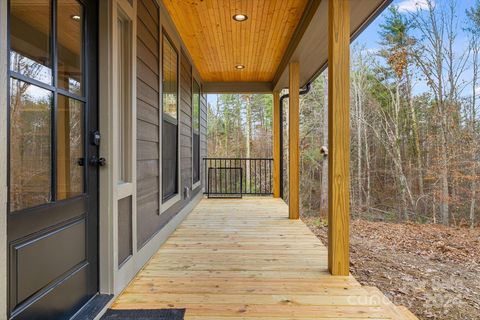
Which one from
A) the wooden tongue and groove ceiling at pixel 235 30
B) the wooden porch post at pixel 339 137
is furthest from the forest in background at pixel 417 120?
the wooden porch post at pixel 339 137

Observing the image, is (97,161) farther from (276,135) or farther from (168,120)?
(276,135)

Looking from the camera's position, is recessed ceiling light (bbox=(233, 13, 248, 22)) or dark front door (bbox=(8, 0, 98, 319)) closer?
dark front door (bbox=(8, 0, 98, 319))

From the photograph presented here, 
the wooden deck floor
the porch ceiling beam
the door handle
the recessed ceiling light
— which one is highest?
the recessed ceiling light

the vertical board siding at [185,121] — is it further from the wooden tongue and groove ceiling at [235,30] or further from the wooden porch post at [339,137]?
the wooden porch post at [339,137]

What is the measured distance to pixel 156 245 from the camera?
9.86ft

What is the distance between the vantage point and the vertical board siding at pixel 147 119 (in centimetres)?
253

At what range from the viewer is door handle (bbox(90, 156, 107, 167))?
5.97 ft

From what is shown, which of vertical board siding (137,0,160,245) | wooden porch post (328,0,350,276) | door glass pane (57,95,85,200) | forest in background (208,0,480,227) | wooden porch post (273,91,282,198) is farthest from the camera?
forest in background (208,0,480,227)

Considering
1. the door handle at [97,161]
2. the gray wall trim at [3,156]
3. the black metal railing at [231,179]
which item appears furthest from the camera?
the black metal railing at [231,179]

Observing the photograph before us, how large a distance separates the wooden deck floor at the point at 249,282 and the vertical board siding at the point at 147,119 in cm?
43

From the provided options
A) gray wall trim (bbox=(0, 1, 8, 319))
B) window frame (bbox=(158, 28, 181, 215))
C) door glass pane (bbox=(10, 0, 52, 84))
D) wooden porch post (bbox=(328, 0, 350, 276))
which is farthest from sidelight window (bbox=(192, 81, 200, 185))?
gray wall trim (bbox=(0, 1, 8, 319))

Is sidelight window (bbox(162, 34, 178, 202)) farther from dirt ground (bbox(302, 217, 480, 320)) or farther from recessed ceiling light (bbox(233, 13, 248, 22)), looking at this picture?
dirt ground (bbox(302, 217, 480, 320))

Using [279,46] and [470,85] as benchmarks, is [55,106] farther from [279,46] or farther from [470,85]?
[470,85]

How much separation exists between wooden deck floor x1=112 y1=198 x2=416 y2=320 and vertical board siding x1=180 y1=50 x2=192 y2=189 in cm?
120
